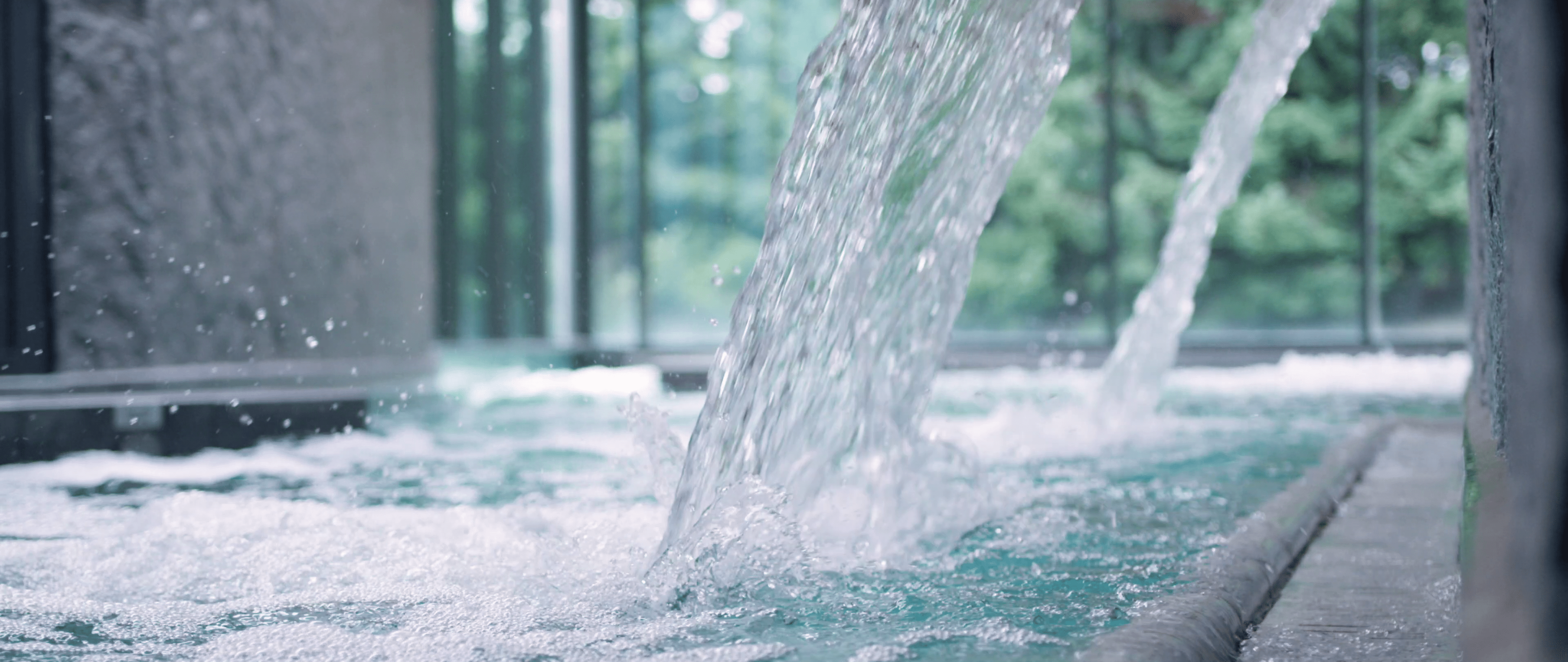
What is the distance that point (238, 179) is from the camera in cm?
436

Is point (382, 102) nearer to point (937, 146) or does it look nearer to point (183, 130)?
point (183, 130)

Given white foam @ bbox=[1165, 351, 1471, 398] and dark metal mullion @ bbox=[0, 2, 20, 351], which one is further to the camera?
white foam @ bbox=[1165, 351, 1471, 398]

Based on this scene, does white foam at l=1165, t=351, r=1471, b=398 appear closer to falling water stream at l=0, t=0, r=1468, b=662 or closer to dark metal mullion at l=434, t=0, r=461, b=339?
falling water stream at l=0, t=0, r=1468, b=662

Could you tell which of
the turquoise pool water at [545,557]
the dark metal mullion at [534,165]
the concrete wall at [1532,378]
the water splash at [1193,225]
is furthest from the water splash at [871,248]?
the dark metal mullion at [534,165]

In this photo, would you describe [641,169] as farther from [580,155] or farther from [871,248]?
[871,248]

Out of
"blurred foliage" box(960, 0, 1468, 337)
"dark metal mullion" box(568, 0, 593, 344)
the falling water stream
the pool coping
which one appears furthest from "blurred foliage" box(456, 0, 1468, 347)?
the pool coping

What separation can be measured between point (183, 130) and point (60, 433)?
4.16 feet

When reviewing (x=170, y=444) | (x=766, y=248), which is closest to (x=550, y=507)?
(x=766, y=248)

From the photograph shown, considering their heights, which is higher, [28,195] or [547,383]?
[28,195]

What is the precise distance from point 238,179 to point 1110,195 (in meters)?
5.34

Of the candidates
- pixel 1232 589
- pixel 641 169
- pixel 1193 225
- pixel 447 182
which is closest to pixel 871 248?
pixel 1232 589

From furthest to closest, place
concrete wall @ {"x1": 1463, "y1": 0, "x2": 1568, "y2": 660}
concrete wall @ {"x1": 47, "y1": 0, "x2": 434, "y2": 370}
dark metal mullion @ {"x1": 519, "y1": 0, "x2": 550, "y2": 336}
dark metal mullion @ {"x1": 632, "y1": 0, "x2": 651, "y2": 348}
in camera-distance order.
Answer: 1. dark metal mullion @ {"x1": 632, "y1": 0, "x2": 651, "y2": 348}
2. dark metal mullion @ {"x1": 519, "y1": 0, "x2": 550, "y2": 336}
3. concrete wall @ {"x1": 47, "y1": 0, "x2": 434, "y2": 370}
4. concrete wall @ {"x1": 1463, "y1": 0, "x2": 1568, "y2": 660}

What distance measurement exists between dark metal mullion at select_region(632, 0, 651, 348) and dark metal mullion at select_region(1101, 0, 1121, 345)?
9.50ft

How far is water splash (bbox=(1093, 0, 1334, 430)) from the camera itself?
3.87 m
